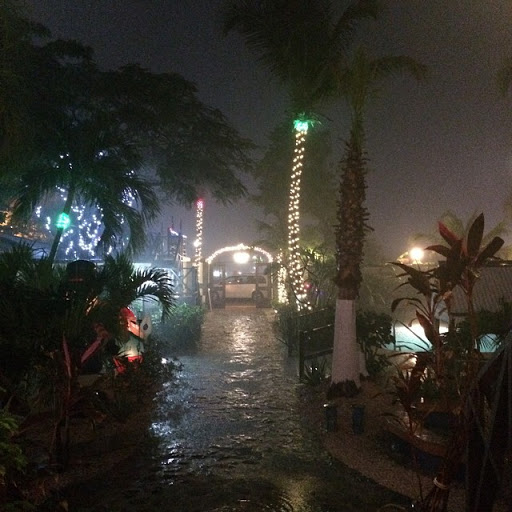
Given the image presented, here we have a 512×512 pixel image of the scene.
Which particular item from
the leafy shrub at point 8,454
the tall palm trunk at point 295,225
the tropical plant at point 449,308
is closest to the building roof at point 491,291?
the tall palm trunk at point 295,225

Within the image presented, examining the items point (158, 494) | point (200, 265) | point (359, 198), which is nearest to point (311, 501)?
point (158, 494)

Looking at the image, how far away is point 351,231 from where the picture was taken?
8656mm

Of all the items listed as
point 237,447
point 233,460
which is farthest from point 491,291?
point 233,460

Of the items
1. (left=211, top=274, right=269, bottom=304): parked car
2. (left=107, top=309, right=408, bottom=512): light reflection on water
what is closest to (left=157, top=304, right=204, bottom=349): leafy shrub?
(left=107, top=309, right=408, bottom=512): light reflection on water

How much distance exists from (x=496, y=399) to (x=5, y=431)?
10.1ft

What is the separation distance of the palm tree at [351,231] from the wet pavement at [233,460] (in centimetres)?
109

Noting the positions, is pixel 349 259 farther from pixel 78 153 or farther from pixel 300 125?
pixel 78 153

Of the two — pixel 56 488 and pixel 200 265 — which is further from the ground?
pixel 200 265

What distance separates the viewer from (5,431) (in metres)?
3.57

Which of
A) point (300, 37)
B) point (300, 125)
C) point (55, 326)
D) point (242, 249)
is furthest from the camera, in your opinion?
point (242, 249)

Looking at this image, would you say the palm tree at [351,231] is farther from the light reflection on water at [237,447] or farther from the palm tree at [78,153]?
the palm tree at [78,153]

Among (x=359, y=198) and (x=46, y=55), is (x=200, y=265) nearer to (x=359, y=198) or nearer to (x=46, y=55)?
(x=46, y=55)

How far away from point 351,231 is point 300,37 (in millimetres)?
4624

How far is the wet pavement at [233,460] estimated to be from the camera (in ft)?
17.3
